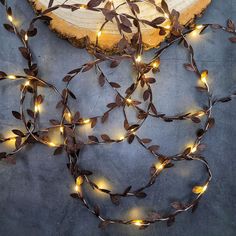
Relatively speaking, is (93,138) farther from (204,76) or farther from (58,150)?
(204,76)

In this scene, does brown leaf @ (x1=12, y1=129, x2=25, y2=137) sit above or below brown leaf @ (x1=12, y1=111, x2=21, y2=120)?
below

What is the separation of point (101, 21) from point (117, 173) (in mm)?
570

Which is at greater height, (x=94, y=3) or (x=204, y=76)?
(x=94, y=3)

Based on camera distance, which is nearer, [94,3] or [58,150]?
[94,3]

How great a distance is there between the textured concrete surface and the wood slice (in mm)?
177

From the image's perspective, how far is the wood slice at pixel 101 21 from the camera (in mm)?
1291

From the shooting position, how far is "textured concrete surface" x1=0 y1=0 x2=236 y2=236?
57.6 inches

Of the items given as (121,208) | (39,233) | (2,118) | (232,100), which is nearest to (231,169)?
(232,100)

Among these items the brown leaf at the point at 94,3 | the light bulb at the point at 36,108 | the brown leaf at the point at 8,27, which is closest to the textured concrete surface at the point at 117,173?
the light bulb at the point at 36,108

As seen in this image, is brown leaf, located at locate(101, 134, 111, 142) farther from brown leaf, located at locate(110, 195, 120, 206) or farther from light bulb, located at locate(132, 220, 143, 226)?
light bulb, located at locate(132, 220, 143, 226)

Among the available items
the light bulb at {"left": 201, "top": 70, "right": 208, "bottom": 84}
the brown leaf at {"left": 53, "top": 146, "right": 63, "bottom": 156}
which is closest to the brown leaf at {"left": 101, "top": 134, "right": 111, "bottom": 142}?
the brown leaf at {"left": 53, "top": 146, "right": 63, "bottom": 156}

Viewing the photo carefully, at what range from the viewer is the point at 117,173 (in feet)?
4.82

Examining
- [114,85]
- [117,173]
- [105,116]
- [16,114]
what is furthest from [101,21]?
[117,173]

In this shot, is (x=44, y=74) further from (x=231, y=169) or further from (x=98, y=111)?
(x=231, y=169)
